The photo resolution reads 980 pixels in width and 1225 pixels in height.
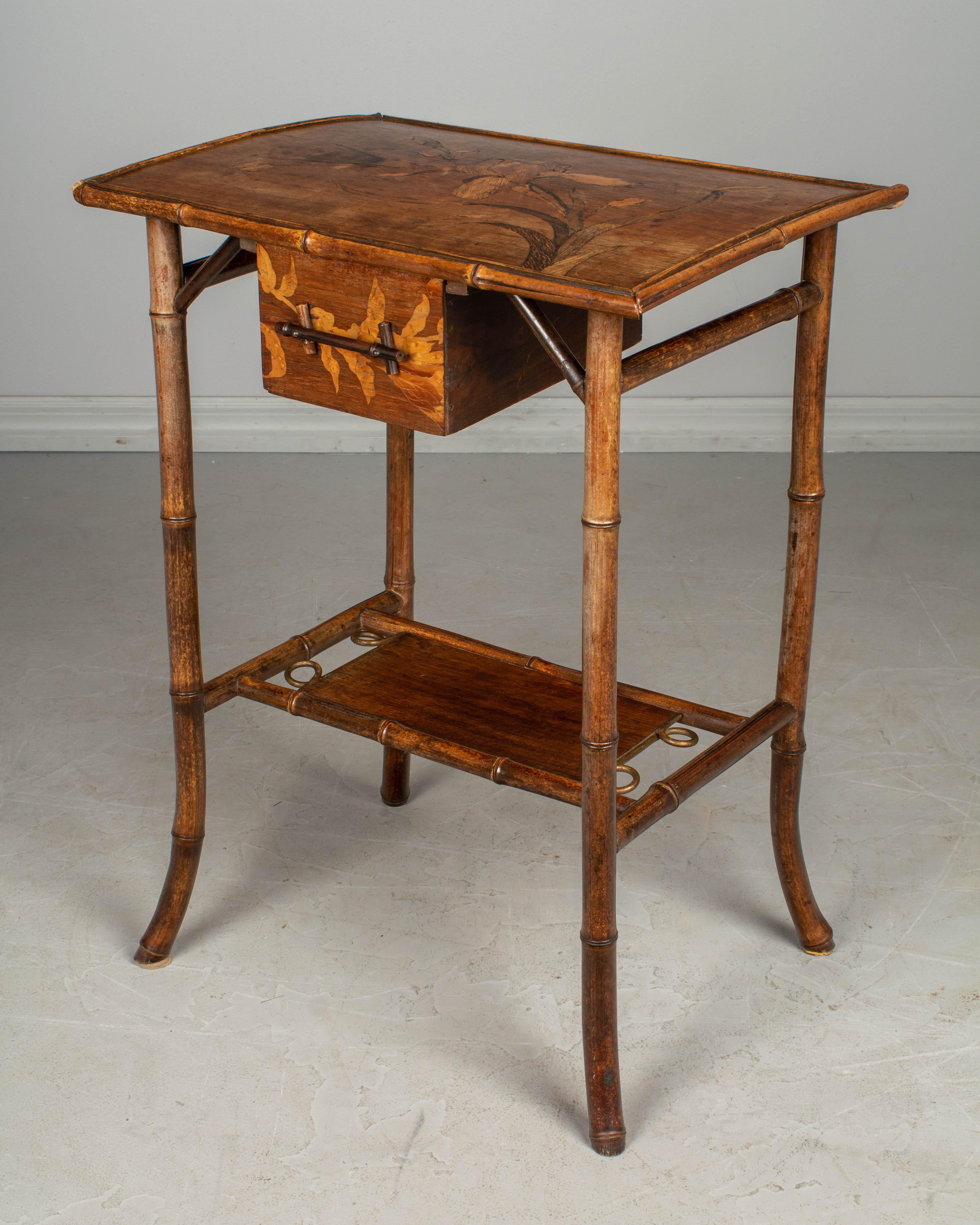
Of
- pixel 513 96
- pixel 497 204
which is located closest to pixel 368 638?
pixel 497 204

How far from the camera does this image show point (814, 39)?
14.3 ft

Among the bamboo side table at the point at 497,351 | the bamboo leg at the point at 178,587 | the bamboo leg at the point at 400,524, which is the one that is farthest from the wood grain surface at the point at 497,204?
the bamboo leg at the point at 400,524

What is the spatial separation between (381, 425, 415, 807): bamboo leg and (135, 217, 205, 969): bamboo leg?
1.38 ft

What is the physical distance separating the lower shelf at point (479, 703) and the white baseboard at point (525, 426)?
7.31 feet

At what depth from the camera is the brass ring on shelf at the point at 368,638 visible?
259 cm

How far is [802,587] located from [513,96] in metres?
2.70

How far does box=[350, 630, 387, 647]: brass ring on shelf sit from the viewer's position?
2.59m

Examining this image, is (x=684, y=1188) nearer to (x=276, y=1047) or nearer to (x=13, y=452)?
(x=276, y=1047)

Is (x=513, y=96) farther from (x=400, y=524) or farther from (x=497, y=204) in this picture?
(x=497, y=204)

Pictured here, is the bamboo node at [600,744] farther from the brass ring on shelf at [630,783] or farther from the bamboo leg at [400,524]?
the bamboo leg at [400,524]

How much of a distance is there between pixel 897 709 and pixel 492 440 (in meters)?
1.95

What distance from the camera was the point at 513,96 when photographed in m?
4.40

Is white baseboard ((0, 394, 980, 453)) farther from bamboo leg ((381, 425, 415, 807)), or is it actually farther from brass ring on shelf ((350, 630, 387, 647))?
brass ring on shelf ((350, 630, 387, 647))

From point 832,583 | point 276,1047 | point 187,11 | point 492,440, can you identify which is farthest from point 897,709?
point 187,11
